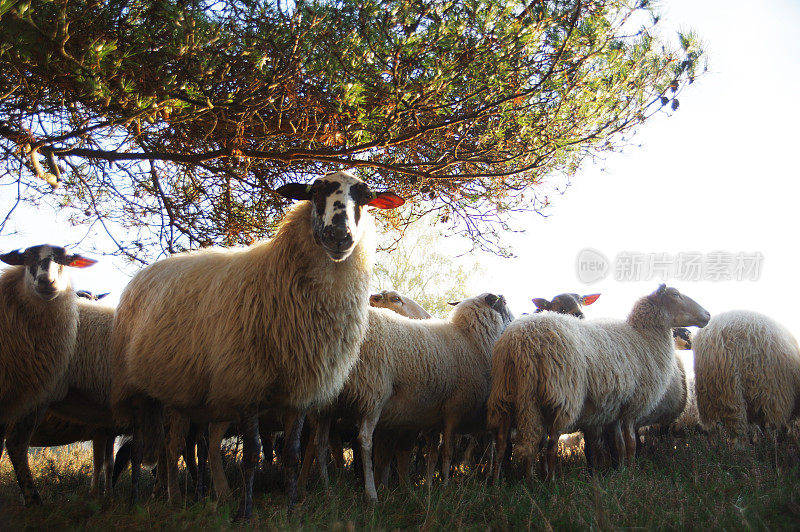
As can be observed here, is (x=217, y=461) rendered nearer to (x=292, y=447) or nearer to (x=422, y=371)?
(x=292, y=447)

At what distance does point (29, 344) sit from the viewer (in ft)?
16.2

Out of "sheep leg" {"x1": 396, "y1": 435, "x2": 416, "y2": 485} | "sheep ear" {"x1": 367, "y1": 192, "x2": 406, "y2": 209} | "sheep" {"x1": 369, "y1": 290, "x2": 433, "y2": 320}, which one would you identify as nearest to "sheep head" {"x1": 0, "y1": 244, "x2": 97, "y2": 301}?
"sheep ear" {"x1": 367, "y1": 192, "x2": 406, "y2": 209}

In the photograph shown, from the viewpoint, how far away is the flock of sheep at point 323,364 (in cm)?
417

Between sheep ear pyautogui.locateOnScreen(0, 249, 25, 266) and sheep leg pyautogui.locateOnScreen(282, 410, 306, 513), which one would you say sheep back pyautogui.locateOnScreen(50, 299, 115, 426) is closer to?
sheep ear pyautogui.locateOnScreen(0, 249, 25, 266)

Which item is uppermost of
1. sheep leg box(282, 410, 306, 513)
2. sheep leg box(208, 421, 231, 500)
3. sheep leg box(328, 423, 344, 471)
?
sheep leg box(282, 410, 306, 513)

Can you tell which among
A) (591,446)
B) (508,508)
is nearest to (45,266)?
(508,508)

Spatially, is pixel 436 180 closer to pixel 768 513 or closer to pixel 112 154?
pixel 112 154

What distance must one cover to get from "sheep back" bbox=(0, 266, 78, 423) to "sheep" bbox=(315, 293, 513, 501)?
2.34m

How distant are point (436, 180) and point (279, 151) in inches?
58.3

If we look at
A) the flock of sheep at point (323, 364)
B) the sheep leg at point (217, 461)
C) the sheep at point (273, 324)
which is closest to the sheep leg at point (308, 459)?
the flock of sheep at point (323, 364)

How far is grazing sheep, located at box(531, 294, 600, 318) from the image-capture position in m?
7.96

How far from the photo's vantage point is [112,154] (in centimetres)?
454

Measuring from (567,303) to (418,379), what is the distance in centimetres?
308

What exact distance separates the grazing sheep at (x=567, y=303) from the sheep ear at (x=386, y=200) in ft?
12.9
